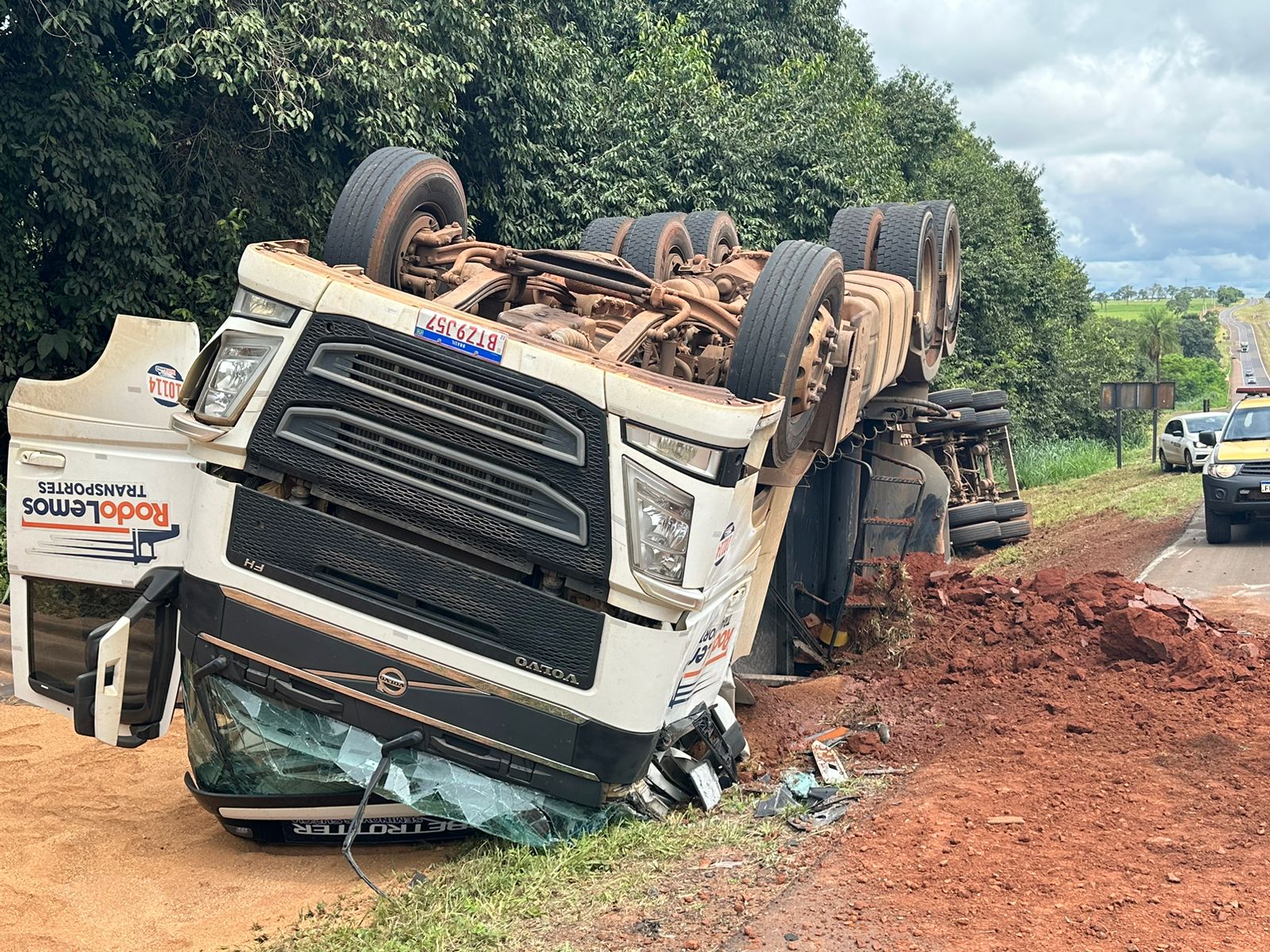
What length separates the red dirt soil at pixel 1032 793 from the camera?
3.84 meters

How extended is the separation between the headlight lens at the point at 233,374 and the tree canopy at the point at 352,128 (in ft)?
22.5

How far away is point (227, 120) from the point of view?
12.4m

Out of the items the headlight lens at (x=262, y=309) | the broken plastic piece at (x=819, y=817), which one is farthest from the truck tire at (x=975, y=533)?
the headlight lens at (x=262, y=309)

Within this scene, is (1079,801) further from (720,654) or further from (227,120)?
(227,120)

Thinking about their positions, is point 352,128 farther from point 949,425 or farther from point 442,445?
point 442,445

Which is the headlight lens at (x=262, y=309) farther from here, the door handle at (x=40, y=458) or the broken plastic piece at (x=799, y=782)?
the broken plastic piece at (x=799, y=782)

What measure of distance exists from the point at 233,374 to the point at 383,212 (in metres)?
1.67

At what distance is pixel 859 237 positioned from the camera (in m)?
9.31

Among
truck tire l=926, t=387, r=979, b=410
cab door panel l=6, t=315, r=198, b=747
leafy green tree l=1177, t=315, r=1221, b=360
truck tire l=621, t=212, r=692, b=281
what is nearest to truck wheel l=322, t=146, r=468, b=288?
cab door panel l=6, t=315, r=198, b=747

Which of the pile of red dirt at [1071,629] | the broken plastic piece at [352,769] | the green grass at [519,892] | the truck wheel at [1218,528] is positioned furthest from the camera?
the truck wheel at [1218,528]

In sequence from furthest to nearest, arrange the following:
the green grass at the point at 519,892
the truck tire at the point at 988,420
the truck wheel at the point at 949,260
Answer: the truck tire at the point at 988,420
the truck wheel at the point at 949,260
the green grass at the point at 519,892

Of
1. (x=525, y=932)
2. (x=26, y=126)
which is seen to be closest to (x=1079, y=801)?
(x=525, y=932)

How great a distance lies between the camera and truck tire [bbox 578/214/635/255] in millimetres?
8644

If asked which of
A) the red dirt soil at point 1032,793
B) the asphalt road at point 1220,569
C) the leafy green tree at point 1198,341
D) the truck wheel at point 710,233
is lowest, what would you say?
the asphalt road at point 1220,569
